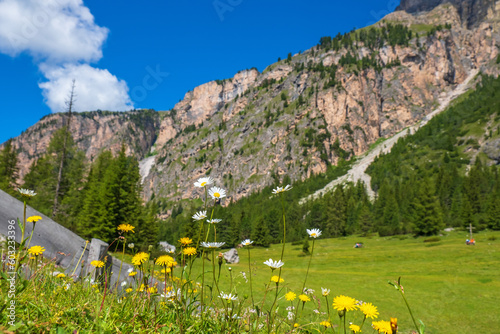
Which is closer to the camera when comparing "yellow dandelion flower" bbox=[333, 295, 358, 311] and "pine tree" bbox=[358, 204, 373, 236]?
"yellow dandelion flower" bbox=[333, 295, 358, 311]

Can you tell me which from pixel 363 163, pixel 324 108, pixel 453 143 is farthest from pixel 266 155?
pixel 453 143

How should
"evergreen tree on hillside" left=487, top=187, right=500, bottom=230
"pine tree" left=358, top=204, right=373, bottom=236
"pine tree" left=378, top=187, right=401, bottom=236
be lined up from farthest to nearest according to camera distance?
"pine tree" left=358, top=204, right=373, bottom=236
"pine tree" left=378, top=187, right=401, bottom=236
"evergreen tree on hillside" left=487, top=187, right=500, bottom=230

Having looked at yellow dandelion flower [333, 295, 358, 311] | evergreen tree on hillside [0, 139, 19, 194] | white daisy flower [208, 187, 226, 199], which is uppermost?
evergreen tree on hillside [0, 139, 19, 194]

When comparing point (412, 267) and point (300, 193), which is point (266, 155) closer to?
point (300, 193)

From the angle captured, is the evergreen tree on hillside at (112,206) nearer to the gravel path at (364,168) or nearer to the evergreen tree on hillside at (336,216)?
the evergreen tree on hillside at (336,216)

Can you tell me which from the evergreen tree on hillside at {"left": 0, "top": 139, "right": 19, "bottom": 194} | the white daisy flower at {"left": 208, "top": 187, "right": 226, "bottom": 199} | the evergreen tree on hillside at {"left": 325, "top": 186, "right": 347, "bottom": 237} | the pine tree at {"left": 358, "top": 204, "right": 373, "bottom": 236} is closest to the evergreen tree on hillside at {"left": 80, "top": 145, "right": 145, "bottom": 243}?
the evergreen tree on hillside at {"left": 0, "top": 139, "right": 19, "bottom": 194}

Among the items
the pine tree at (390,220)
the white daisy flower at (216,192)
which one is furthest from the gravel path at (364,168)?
the white daisy flower at (216,192)

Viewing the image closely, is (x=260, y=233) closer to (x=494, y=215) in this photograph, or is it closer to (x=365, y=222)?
(x=365, y=222)

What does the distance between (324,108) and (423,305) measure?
195m

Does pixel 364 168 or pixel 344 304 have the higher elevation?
pixel 364 168

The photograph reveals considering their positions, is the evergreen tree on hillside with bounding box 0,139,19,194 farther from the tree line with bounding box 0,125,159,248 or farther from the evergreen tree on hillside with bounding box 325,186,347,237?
the evergreen tree on hillside with bounding box 325,186,347,237

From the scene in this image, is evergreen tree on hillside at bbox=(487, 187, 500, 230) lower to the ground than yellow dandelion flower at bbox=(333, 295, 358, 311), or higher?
lower

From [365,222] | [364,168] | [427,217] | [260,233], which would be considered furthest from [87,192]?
[364,168]

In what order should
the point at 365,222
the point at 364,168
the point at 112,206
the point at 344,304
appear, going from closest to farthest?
1. the point at 344,304
2. the point at 112,206
3. the point at 365,222
4. the point at 364,168
